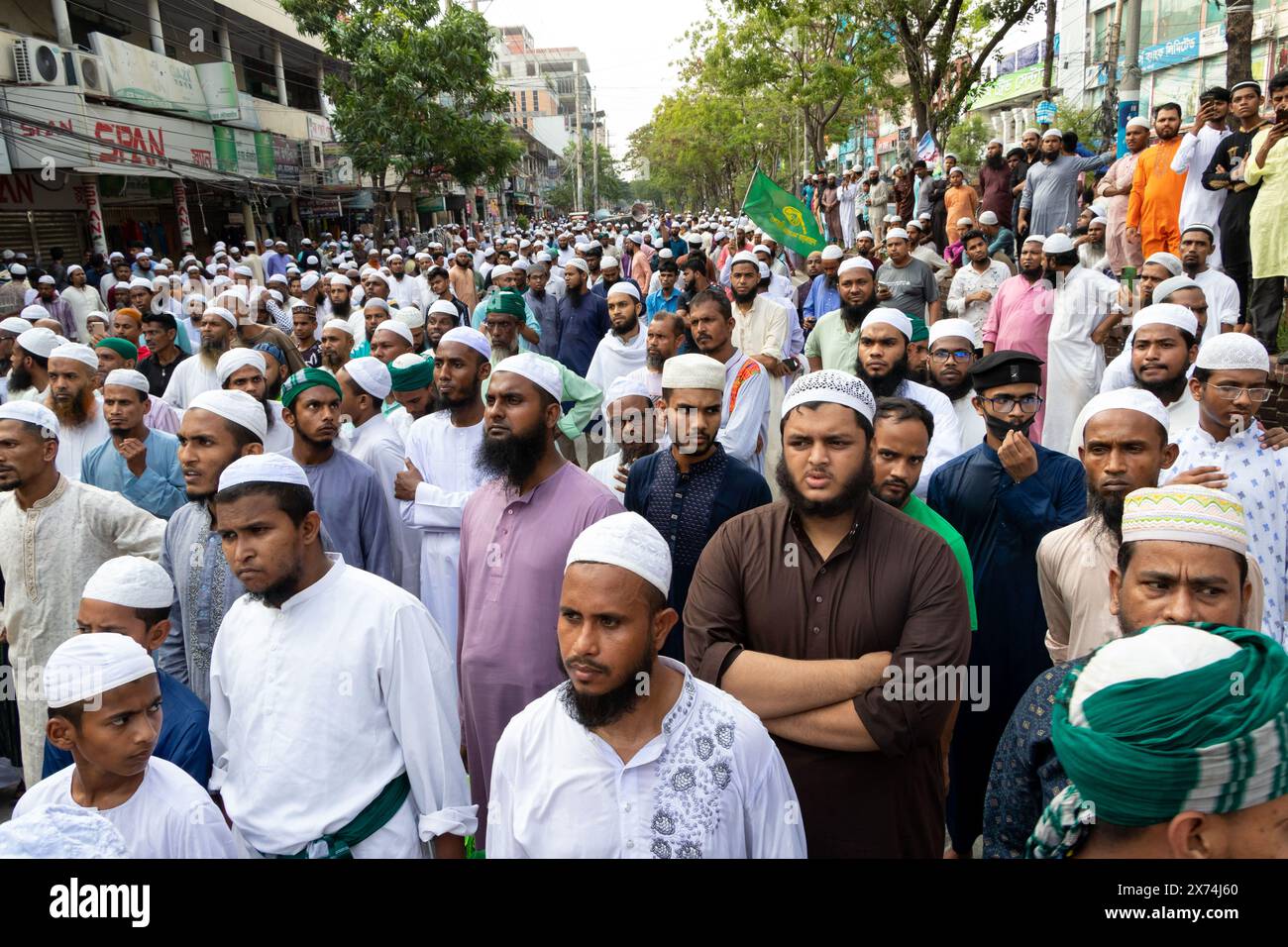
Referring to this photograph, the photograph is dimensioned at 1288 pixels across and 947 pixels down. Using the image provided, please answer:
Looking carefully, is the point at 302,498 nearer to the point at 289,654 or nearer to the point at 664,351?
the point at 289,654

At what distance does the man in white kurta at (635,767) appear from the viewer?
193 cm

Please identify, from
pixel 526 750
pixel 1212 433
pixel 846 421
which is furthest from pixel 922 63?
pixel 526 750

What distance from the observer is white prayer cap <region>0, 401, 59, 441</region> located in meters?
3.70

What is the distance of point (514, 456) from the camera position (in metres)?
3.38

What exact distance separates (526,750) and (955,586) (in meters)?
1.15

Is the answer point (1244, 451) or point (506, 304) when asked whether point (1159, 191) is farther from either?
point (1244, 451)

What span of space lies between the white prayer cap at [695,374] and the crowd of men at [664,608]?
0.02m

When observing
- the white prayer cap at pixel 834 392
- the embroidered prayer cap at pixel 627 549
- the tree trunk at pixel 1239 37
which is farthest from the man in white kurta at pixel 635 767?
the tree trunk at pixel 1239 37

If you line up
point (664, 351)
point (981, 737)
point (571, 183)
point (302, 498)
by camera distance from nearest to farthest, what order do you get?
point (302, 498) → point (981, 737) → point (664, 351) → point (571, 183)

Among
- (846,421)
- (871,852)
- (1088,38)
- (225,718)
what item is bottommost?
(871,852)

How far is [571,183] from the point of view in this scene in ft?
265

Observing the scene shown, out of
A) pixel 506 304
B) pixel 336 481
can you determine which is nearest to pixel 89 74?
pixel 506 304

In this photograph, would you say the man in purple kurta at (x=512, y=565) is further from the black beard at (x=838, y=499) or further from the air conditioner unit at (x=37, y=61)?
the air conditioner unit at (x=37, y=61)

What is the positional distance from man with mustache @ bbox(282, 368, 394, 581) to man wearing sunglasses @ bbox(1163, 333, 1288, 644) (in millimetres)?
3021
